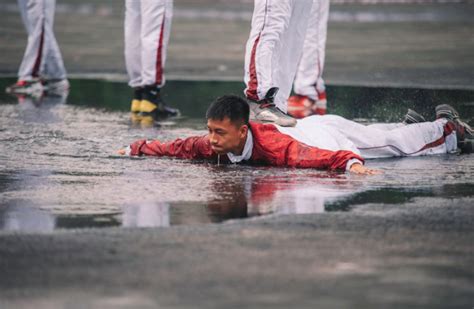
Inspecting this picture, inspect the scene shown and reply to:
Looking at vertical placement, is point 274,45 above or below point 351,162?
above

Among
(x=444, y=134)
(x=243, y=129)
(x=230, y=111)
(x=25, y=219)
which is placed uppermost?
(x=230, y=111)

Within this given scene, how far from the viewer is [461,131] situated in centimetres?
898

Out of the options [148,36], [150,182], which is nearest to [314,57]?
[148,36]

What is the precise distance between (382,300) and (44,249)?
5.31 ft

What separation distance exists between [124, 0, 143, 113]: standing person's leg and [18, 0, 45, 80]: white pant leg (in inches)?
76.6

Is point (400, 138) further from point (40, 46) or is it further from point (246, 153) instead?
point (40, 46)

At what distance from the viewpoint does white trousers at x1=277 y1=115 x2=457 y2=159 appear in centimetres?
805

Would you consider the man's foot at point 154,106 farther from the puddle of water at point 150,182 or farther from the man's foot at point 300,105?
the man's foot at point 300,105

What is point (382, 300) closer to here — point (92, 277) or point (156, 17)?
point (92, 277)

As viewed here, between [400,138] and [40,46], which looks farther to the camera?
[40,46]

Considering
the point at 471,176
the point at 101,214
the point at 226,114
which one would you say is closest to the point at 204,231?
the point at 101,214

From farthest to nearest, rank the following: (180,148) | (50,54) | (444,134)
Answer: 1. (50,54)
2. (444,134)
3. (180,148)

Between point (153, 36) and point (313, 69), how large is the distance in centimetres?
161

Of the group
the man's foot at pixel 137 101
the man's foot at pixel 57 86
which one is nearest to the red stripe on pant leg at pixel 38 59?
the man's foot at pixel 57 86
